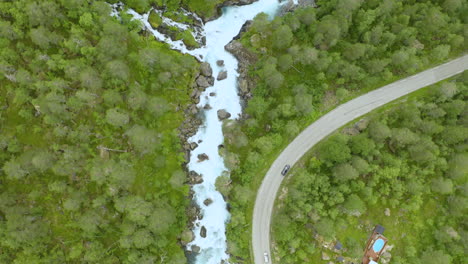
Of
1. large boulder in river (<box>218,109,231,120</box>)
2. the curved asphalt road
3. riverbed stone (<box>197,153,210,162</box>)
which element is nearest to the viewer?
the curved asphalt road

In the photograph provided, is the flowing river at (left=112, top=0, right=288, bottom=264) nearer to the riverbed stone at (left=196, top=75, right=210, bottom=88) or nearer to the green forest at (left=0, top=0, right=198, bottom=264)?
the riverbed stone at (left=196, top=75, right=210, bottom=88)

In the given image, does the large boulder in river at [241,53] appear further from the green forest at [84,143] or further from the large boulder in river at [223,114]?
the green forest at [84,143]

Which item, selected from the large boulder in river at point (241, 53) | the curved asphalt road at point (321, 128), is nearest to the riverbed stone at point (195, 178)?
the curved asphalt road at point (321, 128)

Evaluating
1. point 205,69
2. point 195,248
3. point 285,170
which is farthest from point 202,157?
point 205,69

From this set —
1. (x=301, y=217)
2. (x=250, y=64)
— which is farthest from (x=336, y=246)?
(x=250, y=64)

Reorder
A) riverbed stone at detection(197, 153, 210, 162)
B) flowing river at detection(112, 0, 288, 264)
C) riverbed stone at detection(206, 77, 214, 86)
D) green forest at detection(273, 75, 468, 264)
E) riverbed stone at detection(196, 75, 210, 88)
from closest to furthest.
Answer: green forest at detection(273, 75, 468, 264), flowing river at detection(112, 0, 288, 264), riverbed stone at detection(197, 153, 210, 162), riverbed stone at detection(196, 75, 210, 88), riverbed stone at detection(206, 77, 214, 86)

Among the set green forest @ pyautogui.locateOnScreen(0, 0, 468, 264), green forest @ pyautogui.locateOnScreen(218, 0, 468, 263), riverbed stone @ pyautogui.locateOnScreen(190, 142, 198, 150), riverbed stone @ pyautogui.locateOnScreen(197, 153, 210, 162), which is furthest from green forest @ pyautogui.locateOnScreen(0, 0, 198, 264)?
green forest @ pyautogui.locateOnScreen(218, 0, 468, 263)
